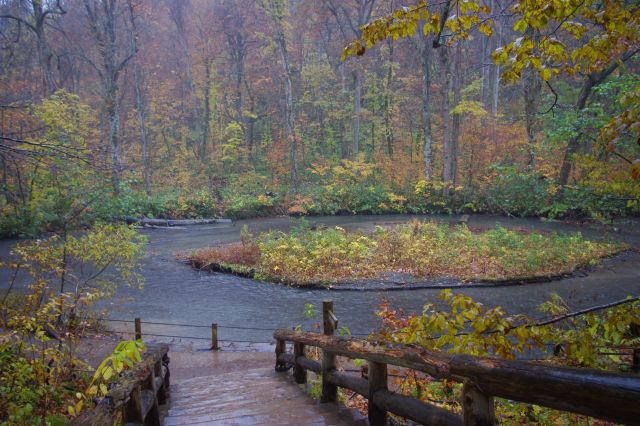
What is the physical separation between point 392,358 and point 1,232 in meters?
23.3

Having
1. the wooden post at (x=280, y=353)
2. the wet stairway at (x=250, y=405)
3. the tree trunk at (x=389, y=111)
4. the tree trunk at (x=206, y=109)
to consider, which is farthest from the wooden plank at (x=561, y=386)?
the tree trunk at (x=206, y=109)

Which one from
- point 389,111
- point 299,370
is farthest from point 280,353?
point 389,111

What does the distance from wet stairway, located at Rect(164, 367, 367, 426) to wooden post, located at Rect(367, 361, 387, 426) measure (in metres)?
0.22

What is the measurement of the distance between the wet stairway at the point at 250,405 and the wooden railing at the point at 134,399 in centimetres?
35

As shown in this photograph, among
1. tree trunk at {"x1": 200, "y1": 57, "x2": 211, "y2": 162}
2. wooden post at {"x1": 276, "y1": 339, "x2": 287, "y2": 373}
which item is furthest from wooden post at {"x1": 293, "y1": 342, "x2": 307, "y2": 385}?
tree trunk at {"x1": 200, "y1": 57, "x2": 211, "y2": 162}

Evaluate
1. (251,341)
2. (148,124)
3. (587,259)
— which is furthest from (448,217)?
(148,124)

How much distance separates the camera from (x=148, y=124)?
41125 millimetres

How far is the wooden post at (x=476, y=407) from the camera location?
2312 mm

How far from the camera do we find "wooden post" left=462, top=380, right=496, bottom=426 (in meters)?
2.31

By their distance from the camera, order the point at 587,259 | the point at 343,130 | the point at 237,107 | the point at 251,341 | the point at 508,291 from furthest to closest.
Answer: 1. the point at 237,107
2. the point at 343,130
3. the point at 587,259
4. the point at 508,291
5. the point at 251,341

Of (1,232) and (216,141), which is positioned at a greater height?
(216,141)

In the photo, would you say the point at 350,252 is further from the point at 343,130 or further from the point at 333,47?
the point at 333,47

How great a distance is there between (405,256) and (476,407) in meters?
14.4

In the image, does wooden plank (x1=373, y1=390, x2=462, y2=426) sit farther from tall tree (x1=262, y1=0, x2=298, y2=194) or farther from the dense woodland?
tall tree (x1=262, y1=0, x2=298, y2=194)
